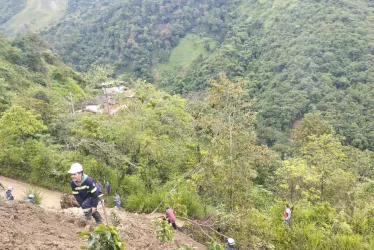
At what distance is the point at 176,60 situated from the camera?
3492 inches

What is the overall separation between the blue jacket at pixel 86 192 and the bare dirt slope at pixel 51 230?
78cm

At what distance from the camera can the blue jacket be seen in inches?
268

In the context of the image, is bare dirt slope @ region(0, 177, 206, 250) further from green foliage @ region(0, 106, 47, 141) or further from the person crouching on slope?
green foliage @ region(0, 106, 47, 141)

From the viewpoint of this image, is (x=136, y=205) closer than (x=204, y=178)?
No

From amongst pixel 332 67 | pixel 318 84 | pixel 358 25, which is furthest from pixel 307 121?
pixel 358 25

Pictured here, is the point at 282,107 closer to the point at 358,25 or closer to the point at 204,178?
the point at 358,25

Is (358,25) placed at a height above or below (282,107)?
above

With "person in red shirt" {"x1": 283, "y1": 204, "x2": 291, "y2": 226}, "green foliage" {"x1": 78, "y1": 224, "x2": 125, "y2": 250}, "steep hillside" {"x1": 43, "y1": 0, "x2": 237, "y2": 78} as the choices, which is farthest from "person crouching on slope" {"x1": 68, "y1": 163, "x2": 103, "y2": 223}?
"steep hillside" {"x1": 43, "y1": 0, "x2": 237, "y2": 78}

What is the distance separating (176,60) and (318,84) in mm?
41041

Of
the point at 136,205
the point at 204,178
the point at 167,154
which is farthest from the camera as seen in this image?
the point at 167,154

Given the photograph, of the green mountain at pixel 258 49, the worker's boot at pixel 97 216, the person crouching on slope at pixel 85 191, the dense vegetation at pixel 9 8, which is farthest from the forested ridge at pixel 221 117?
the dense vegetation at pixel 9 8

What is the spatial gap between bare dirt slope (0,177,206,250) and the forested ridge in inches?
86.2

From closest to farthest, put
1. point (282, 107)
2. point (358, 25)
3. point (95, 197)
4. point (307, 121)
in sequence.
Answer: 1. point (95, 197)
2. point (307, 121)
3. point (282, 107)
4. point (358, 25)

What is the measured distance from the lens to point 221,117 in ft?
40.4
